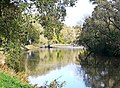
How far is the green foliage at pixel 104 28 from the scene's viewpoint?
5766cm

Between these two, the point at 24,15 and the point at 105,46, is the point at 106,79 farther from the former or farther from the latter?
the point at 105,46

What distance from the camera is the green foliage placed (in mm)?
57656

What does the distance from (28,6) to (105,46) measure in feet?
169

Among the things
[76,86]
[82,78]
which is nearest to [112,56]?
[82,78]

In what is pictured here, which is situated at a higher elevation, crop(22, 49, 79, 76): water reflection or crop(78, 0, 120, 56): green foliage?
crop(78, 0, 120, 56): green foliage

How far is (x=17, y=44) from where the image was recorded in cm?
2045

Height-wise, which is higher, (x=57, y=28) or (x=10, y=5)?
(x=10, y=5)

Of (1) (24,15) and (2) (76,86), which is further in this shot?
(2) (76,86)

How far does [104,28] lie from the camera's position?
6338 centimetres

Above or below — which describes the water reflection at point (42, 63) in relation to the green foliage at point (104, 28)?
below

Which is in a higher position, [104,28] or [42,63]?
[104,28]

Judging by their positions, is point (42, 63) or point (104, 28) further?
point (104, 28)

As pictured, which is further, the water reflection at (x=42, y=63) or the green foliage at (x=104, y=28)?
the green foliage at (x=104, y=28)

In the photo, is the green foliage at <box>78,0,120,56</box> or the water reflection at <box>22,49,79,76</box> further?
the green foliage at <box>78,0,120,56</box>
